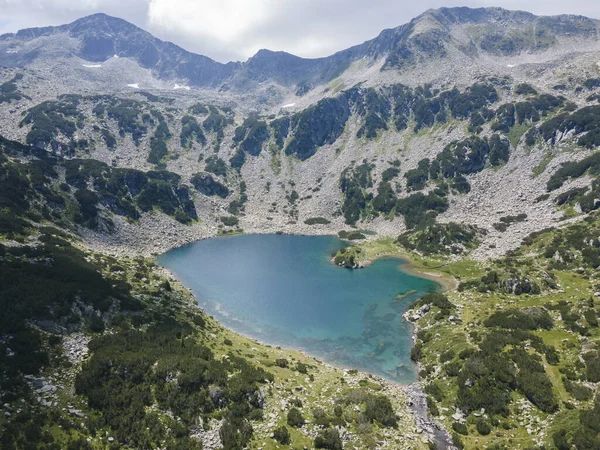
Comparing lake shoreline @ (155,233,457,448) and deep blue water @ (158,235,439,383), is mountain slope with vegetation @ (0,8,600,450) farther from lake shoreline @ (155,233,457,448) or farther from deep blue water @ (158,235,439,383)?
deep blue water @ (158,235,439,383)

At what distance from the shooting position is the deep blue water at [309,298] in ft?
197

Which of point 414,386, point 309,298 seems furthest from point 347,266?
point 414,386

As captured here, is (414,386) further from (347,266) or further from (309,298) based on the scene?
(347,266)

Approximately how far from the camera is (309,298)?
8144cm

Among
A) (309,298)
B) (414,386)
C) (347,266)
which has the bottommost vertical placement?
(309,298)

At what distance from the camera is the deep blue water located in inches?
2367

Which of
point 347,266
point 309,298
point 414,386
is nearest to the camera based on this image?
point 414,386

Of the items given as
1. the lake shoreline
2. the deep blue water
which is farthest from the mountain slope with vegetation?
the deep blue water

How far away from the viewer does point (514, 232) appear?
352 ft

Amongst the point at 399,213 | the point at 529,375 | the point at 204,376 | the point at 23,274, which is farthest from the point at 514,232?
the point at 23,274

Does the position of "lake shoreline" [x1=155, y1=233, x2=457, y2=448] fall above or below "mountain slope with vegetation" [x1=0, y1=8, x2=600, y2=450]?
below

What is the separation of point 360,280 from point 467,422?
5501 centimetres

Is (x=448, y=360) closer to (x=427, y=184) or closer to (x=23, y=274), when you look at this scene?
(x=23, y=274)

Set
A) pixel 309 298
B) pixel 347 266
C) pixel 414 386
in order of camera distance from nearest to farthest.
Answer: pixel 414 386
pixel 309 298
pixel 347 266
